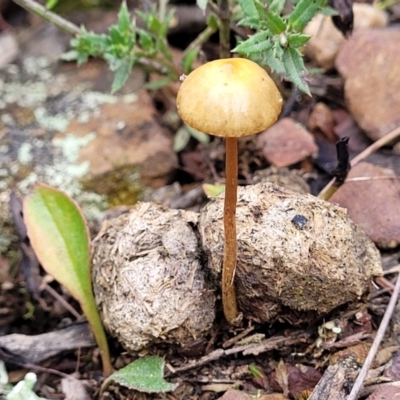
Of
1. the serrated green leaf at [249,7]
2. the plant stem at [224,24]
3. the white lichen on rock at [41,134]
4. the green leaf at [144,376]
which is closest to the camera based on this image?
the green leaf at [144,376]

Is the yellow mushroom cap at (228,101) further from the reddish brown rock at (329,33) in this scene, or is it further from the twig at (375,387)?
the reddish brown rock at (329,33)

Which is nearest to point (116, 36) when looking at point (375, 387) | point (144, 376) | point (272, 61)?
point (272, 61)

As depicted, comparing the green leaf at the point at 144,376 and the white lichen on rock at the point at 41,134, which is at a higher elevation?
the white lichen on rock at the point at 41,134

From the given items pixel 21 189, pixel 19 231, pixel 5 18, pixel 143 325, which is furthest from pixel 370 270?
pixel 5 18

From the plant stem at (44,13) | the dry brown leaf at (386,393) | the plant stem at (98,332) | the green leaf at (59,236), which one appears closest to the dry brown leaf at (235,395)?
the dry brown leaf at (386,393)

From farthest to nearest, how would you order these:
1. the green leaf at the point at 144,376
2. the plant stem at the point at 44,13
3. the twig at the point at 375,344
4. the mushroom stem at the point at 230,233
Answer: the plant stem at the point at 44,13, the green leaf at the point at 144,376, the twig at the point at 375,344, the mushroom stem at the point at 230,233

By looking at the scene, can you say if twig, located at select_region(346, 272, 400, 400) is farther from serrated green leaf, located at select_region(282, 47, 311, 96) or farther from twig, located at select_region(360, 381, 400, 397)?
serrated green leaf, located at select_region(282, 47, 311, 96)
